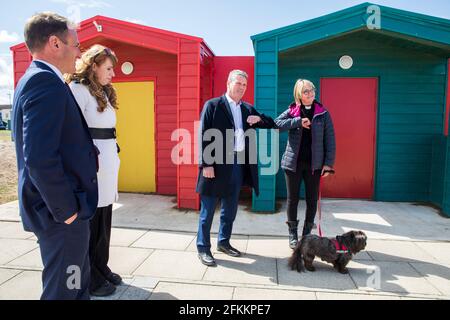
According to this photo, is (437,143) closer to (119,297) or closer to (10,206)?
(119,297)

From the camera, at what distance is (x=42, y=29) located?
5.37ft

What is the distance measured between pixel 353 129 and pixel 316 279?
11.5 ft

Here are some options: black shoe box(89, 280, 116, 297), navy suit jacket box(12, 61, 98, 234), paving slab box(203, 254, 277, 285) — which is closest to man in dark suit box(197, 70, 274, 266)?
paving slab box(203, 254, 277, 285)

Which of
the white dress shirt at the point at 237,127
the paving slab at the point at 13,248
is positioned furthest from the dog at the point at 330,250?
the paving slab at the point at 13,248

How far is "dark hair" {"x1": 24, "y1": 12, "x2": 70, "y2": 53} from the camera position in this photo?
1.63 metres

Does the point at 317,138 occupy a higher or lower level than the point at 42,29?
lower

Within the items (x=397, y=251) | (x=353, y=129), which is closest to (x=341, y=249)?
(x=397, y=251)

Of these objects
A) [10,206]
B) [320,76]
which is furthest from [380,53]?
[10,206]

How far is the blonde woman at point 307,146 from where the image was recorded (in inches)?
133

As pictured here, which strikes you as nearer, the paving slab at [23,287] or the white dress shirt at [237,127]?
the paving slab at [23,287]

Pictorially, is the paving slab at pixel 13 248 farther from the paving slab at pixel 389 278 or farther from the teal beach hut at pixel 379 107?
the teal beach hut at pixel 379 107

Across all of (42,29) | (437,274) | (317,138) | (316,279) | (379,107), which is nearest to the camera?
(42,29)

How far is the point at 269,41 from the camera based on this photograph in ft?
16.1

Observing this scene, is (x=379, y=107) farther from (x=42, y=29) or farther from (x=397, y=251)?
(x=42, y=29)
